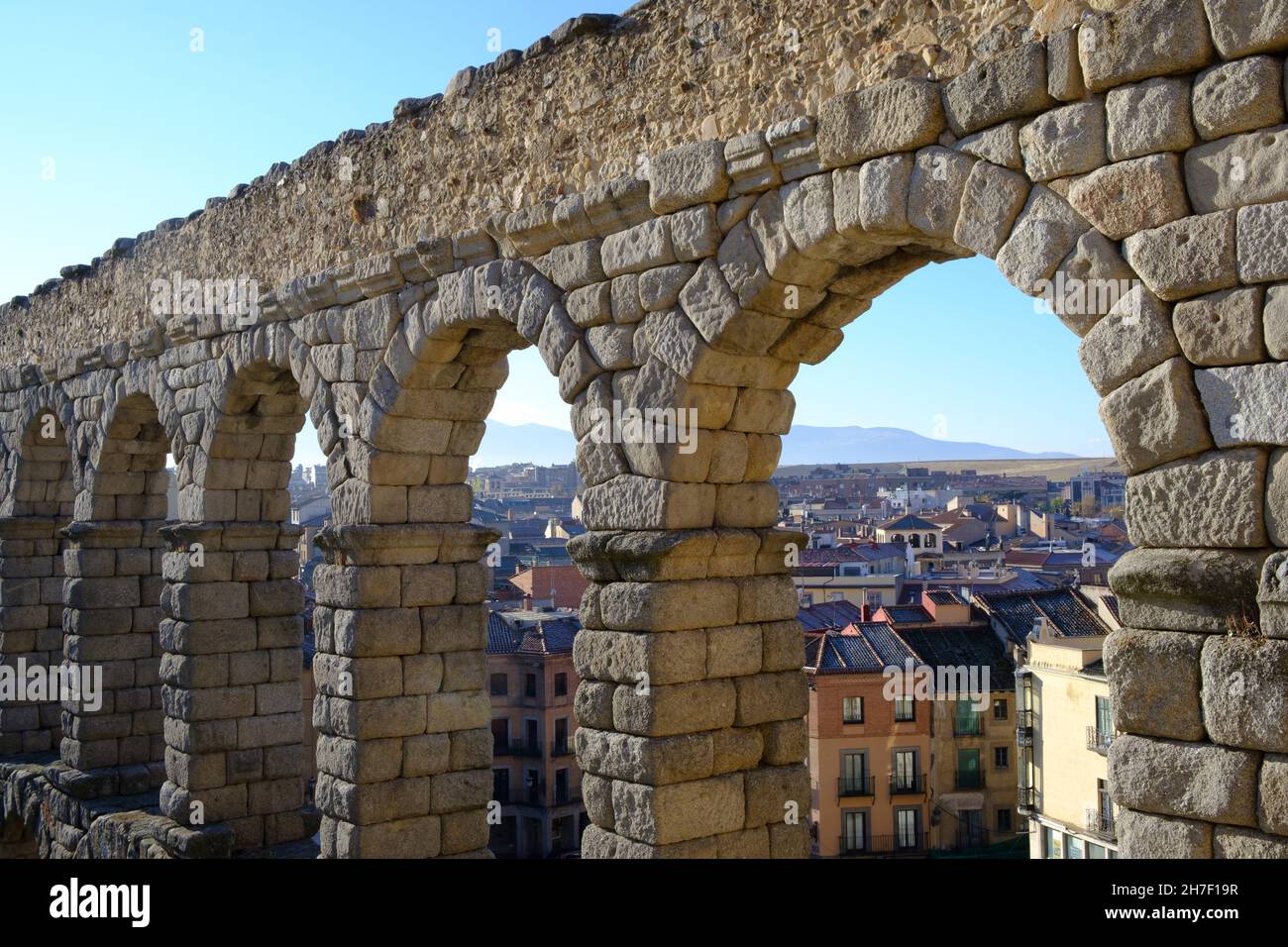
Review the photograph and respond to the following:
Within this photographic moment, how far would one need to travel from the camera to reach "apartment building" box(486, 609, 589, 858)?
80.4 ft

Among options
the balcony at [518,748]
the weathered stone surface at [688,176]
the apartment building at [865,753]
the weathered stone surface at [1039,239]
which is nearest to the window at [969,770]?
the apartment building at [865,753]

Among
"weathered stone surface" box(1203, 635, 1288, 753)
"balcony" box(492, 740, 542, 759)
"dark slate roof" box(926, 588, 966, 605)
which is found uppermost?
"weathered stone surface" box(1203, 635, 1288, 753)

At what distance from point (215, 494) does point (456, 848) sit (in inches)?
148

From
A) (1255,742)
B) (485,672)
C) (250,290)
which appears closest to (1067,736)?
(485,672)

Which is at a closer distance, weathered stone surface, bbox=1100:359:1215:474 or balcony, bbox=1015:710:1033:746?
weathered stone surface, bbox=1100:359:1215:474

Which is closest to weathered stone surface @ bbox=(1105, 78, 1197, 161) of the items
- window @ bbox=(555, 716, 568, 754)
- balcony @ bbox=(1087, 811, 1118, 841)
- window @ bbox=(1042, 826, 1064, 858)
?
balcony @ bbox=(1087, 811, 1118, 841)

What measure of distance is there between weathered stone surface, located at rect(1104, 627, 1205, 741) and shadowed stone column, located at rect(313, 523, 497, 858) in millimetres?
5084

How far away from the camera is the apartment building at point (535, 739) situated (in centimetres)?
2452

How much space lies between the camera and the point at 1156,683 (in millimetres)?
4395

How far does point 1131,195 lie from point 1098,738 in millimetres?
14447

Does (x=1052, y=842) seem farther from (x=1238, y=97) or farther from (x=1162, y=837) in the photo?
(x=1238, y=97)

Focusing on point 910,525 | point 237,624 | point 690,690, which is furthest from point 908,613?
point 690,690

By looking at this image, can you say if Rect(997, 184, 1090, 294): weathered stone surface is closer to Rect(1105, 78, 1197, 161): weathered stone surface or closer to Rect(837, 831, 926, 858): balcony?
Rect(1105, 78, 1197, 161): weathered stone surface
